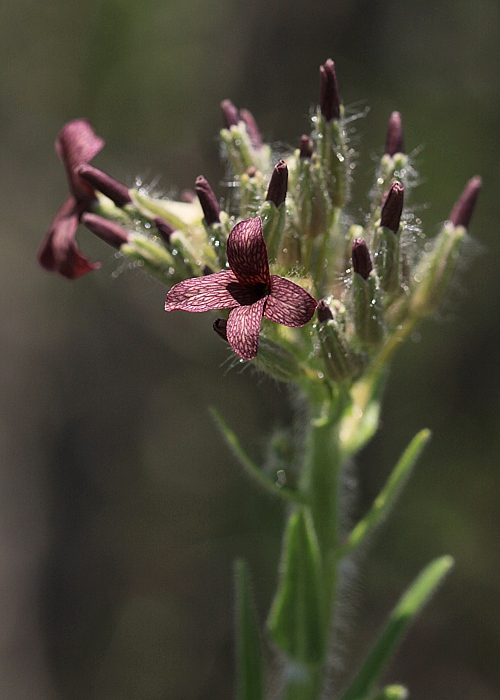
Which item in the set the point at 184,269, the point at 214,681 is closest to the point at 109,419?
the point at 214,681

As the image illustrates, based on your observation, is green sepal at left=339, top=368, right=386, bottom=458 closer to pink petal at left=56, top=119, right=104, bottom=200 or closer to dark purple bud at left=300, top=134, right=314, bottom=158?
dark purple bud at left=300, top=134, right=314, bottom=158

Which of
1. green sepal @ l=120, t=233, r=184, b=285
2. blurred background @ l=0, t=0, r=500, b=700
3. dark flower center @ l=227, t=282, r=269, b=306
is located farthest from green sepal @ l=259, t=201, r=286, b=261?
blurred background @ l=0, t=0, r=500, b=700

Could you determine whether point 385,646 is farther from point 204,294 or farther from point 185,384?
point 185,384

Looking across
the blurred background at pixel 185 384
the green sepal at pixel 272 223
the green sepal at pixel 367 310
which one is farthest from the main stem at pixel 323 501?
the blurred background at pixel 185 384

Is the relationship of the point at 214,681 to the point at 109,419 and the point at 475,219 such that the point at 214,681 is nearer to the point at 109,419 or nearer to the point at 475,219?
the point at 109,419

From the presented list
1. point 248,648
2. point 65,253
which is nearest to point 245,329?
point 65,253

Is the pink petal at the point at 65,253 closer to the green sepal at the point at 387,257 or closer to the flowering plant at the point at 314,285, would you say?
the flowering plant at the point at 314,285

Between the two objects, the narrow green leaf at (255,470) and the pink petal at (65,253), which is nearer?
the narrow green leaf at (255,470)
